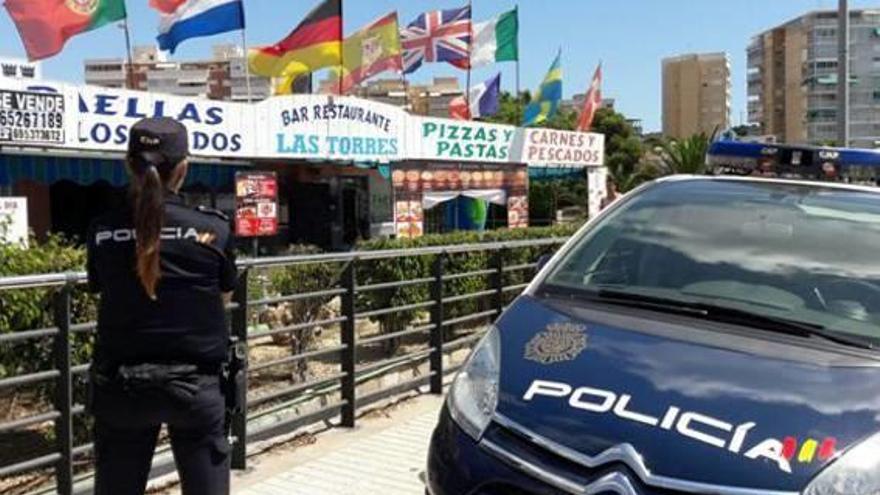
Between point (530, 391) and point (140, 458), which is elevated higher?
point (530, 391)

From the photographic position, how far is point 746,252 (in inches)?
143

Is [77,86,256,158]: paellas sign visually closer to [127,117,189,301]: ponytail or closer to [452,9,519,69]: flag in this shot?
[127,117,189,301]: ponytail

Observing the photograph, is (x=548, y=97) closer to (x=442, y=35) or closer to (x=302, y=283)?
(x=442, y=35)

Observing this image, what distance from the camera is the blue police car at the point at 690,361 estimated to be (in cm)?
251

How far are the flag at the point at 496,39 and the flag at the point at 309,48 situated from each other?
889 centimetres

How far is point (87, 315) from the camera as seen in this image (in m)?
5.42

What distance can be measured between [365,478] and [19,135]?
10.3 metres

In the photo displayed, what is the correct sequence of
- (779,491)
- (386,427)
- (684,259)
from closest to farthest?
(779,491), (684,259), (386,427)

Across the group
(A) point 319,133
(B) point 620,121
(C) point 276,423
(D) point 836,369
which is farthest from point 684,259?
(B) point 620,121

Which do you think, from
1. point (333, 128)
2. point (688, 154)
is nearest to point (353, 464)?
point (333, 128)

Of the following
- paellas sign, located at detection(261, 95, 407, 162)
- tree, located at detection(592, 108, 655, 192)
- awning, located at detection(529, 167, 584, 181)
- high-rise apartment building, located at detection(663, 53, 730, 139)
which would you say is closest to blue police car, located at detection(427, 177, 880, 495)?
paellas sign, located at detection(261, 95, 407, 162)

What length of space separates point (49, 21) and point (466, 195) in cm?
1153

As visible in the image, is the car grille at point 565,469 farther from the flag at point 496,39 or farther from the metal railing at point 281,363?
the flag at point 496,39

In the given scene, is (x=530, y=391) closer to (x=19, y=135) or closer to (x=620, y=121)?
(x=19, y=135)
